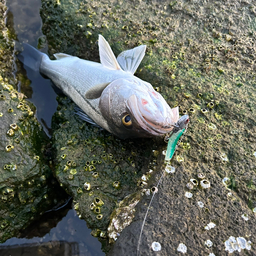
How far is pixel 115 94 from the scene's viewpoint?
11.0 feet

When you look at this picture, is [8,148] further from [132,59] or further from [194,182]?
[194,182]

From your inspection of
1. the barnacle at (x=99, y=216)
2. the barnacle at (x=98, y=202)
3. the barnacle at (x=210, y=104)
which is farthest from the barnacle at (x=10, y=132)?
the barnacle at (x=210, y=104)

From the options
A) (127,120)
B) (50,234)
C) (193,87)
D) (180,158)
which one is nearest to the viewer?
(180,158)

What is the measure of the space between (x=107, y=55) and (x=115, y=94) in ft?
2.62

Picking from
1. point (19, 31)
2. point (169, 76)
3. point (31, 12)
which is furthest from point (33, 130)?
point (31, 12)

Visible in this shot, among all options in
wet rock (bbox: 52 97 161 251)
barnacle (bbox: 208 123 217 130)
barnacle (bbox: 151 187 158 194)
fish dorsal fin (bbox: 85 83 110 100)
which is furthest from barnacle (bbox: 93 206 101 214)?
barnacle (bbox: 208 123 217 130)

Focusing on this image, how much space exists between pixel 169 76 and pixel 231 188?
200 centimetres

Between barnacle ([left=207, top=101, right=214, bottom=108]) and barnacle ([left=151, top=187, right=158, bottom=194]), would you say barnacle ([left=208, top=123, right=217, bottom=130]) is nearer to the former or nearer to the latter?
barnacle ([left=207, top=101, right=214, bottom=108])

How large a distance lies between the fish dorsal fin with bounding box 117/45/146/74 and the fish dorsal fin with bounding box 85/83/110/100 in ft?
1.86

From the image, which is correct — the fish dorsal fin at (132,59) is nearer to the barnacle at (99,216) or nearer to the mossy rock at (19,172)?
the mossy rock at (19,172)

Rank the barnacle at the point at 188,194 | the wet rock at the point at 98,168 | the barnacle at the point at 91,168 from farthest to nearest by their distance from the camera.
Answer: the barnacle at the point at 91,168, the wet rock at the point at 98,168, the barnacle at the point at 188,194

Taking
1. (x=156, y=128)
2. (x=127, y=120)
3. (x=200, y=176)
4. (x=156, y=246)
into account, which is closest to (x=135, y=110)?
(x=127, y=120)

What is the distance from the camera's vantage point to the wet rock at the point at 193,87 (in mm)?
2656

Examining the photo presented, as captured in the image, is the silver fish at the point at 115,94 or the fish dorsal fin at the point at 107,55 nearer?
the silver fish at the point at 115,94
